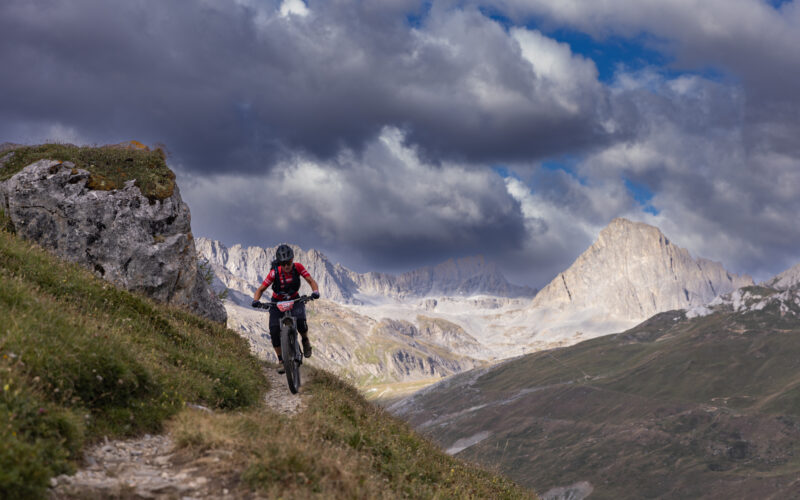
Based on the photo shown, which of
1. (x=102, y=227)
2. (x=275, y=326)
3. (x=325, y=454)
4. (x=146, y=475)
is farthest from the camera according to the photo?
(x=102, y=227)

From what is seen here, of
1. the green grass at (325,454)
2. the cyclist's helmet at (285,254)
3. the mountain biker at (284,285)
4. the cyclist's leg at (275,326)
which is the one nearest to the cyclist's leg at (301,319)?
the mountain biker at (284,285)

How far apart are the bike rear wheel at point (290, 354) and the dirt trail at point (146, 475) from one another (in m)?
6.78

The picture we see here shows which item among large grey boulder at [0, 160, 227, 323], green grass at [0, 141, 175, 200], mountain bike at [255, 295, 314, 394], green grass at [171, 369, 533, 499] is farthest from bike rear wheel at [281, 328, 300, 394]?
green grass at [0, 141, 175, 200]

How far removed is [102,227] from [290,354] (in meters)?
15.0

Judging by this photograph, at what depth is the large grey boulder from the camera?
84.7 ft

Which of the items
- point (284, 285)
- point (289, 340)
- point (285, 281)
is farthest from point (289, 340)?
point (285, 281)

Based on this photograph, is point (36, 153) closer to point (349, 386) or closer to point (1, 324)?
point (349, 386)

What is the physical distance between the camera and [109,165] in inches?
1143

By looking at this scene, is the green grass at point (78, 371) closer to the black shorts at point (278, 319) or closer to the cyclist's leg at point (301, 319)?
the black shorts at point (278, 319)

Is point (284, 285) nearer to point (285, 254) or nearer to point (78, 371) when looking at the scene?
point (285, 254)

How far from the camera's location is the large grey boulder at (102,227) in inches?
1017

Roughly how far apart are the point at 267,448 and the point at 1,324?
5.44m

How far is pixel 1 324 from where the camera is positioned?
9.92 meters

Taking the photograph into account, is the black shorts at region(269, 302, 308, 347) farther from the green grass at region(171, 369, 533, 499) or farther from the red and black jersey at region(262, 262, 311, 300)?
the green grass at region(171, 369, 533, 499)
